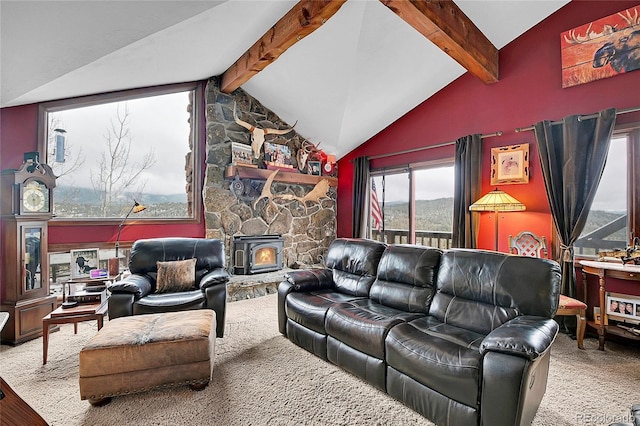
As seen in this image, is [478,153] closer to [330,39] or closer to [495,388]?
[330,39]

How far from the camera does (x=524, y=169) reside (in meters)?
3.76

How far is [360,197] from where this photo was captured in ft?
18.6

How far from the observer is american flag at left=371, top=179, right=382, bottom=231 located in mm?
5691

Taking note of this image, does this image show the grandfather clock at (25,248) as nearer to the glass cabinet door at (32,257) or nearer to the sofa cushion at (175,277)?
the glass cabinet door at (32,257)

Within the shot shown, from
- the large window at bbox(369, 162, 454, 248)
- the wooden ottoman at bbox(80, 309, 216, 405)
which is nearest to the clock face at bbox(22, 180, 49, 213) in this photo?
the wooden ottoman at bbox(80, 309, 216, 405)

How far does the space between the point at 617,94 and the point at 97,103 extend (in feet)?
19.6

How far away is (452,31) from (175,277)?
3.82 meters

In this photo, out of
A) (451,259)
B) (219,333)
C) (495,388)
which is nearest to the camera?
(495,388)

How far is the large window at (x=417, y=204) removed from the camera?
4887mm

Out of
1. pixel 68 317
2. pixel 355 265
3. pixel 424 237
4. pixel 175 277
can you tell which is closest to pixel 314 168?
pixel 424 237

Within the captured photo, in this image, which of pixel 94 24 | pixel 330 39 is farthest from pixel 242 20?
pixel 94 24

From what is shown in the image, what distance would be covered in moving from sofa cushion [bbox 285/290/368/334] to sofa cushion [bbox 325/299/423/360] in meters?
0.10

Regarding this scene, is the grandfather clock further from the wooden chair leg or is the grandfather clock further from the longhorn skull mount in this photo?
the wooden chair leg

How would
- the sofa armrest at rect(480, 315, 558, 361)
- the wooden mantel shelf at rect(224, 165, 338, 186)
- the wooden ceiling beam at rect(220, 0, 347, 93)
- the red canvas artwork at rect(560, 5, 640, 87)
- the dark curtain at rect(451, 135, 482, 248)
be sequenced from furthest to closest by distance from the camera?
the wooden mantel shelf at rect(224, 165, 338, 186), the dark curtain at rect(451, 135, 482, 248), the red canvas artwork at rect(560, 5, 640, 87), the wooden ceiling beam at rect(220, 0, 347, 93), the sofa armrest at rect(480, 315, 558, 361)
